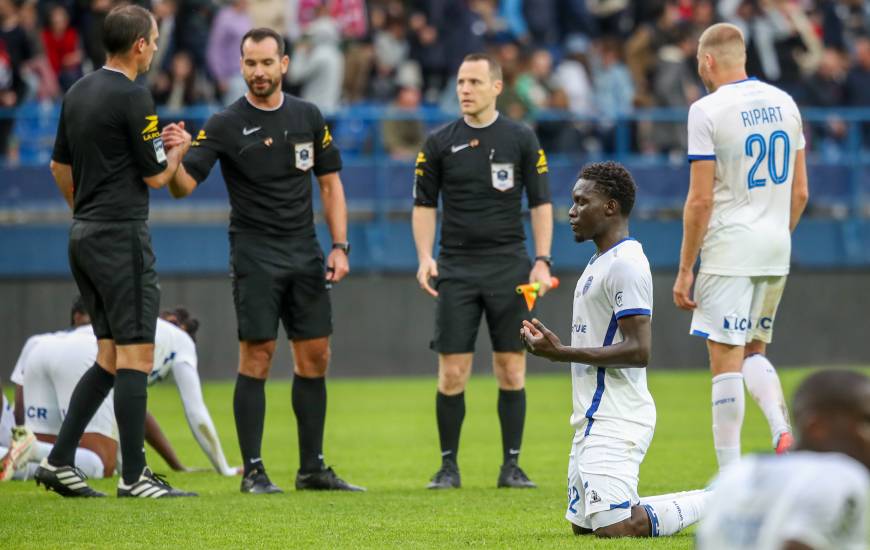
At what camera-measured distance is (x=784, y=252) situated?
25.6ft

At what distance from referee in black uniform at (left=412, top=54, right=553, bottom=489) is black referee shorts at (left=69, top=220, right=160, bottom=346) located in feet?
6.12

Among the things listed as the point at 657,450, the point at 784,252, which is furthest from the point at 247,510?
the point at 657,450

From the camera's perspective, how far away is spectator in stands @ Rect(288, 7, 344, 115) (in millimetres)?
18328

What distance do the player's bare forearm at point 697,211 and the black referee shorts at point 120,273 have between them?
2899 mm

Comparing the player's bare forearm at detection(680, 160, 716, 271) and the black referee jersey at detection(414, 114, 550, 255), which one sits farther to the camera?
the black referee jersey at detection(414, 114, 550, 255)

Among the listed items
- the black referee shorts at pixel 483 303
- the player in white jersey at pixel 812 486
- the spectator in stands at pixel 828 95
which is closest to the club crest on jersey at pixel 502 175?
the black referee shorts at pixel 483 303

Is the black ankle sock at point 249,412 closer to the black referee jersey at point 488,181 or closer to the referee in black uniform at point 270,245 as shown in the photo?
the referee in black uniform at point 270,245

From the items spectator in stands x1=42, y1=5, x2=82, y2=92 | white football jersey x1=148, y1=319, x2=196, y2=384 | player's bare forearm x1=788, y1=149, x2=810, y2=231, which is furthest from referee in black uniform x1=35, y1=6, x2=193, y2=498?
spectator in stands x1=42, y1=5, x2=82, y2=92

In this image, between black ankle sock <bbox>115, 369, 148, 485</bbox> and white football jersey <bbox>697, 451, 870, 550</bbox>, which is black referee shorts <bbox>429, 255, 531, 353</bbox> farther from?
white football jersey <bbox>697, 451, 870, 550</bbox>

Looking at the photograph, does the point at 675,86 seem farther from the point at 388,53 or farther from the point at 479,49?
the point at 388,53

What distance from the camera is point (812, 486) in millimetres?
3090

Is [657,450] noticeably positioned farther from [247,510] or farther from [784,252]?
[247,510]

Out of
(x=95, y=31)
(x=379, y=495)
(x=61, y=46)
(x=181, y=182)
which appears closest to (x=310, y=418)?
→ (x=379, y=495)

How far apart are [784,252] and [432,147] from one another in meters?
2.43
